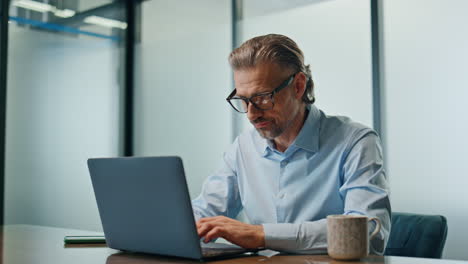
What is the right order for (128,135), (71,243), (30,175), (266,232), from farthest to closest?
1. (128,135)
2. (30,175)
3. (71,243)
4. (266,232)

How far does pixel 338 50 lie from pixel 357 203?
2.49m

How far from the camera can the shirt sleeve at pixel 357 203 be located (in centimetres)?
147

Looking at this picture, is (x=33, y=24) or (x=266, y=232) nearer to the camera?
(x=266, y=232)

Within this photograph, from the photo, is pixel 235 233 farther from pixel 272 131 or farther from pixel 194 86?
pixel 194 86

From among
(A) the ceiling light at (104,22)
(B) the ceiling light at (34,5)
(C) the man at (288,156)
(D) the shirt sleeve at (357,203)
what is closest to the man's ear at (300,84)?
(C) the man at (288,156)

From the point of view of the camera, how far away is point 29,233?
2162 mm

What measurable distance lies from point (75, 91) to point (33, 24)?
66 centimetres

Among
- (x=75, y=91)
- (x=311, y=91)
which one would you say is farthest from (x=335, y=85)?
(x=75, y=91)

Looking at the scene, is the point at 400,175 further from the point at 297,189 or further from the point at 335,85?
the point at 297,189

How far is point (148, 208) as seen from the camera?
139 centimetres

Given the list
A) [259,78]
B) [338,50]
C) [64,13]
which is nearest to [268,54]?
[259,78]

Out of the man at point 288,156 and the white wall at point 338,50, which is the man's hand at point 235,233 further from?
the white wall at point 338,50

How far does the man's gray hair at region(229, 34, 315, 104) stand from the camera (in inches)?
72.4

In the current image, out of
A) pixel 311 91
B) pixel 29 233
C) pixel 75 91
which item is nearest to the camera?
pixel 311 91
